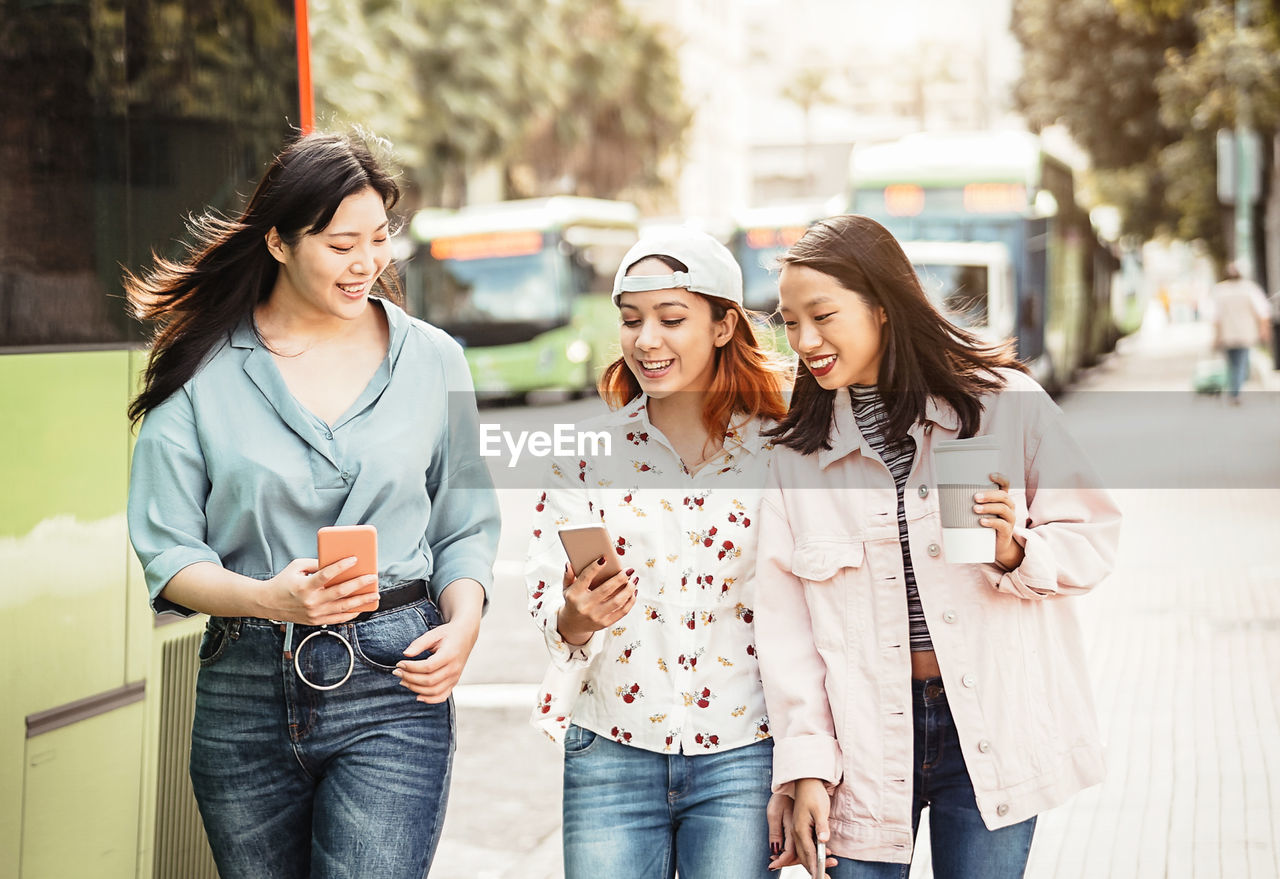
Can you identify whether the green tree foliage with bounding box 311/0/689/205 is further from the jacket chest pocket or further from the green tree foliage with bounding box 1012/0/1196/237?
the jacket chest pocket

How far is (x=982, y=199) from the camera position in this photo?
19.9m

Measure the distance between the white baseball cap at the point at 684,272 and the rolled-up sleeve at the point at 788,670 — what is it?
40 cm

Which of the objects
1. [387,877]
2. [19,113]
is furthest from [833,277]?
[19,113]

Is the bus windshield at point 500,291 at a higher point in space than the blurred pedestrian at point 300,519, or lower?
higher

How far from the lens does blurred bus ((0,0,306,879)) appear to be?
2959mm

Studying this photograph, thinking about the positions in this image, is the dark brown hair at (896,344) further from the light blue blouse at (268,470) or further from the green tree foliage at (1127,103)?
the green tree foliage at (1127,103)

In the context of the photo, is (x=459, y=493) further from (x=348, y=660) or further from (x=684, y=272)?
(x=684, y=272)

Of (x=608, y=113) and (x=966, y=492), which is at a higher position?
(x=608, y=113)

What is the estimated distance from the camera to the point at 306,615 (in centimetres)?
241

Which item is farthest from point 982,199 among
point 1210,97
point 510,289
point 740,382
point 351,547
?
point 351,547

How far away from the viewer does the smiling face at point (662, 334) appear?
8.97 ft

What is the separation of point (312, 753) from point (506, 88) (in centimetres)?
2846

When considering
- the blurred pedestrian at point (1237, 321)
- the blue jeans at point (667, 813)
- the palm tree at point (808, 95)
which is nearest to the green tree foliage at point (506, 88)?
the blurred pedestrian at point (1237, 321)

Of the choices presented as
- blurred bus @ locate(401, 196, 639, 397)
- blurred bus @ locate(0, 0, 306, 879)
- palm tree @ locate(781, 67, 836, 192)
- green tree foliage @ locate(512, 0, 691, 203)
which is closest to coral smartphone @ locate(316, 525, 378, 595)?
blurred bus @ locate(0, 0, 306, 879)
